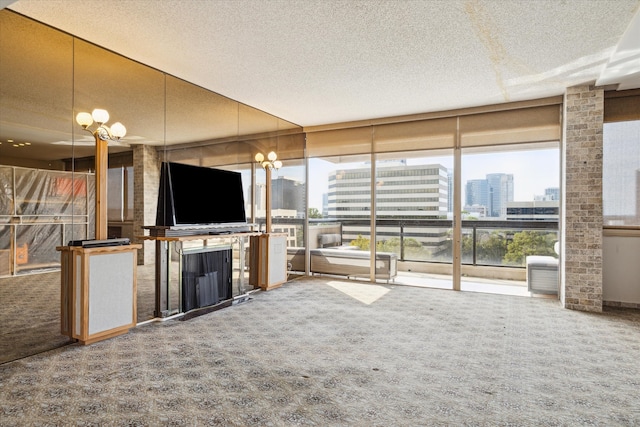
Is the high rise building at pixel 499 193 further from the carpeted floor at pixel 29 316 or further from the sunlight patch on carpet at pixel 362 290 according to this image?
the carpeted floor at pixel 29 316

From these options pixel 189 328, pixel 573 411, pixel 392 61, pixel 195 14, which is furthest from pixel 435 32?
pixel 189 328

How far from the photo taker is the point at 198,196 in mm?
4941

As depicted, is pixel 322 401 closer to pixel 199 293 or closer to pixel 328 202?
pixel 199 293

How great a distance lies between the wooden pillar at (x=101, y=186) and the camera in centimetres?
385

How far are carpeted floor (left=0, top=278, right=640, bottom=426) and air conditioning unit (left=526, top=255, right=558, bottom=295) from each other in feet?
3.49

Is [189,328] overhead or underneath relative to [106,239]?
underneath

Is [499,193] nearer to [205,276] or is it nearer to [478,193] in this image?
[478,193]

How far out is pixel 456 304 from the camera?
5336mm

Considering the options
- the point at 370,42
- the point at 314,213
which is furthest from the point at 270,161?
the point at 370,42

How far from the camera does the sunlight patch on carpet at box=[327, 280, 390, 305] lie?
5.68 metres

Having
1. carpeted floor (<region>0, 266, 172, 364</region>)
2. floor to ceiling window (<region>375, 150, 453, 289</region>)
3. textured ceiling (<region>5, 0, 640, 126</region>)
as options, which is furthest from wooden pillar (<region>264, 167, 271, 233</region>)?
carpeted floor (<region>0, 266, 172, 364</region>)

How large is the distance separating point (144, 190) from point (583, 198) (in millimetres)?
5760

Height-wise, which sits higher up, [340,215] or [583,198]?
[583,198]

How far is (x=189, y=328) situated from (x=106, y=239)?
4.32 ft
